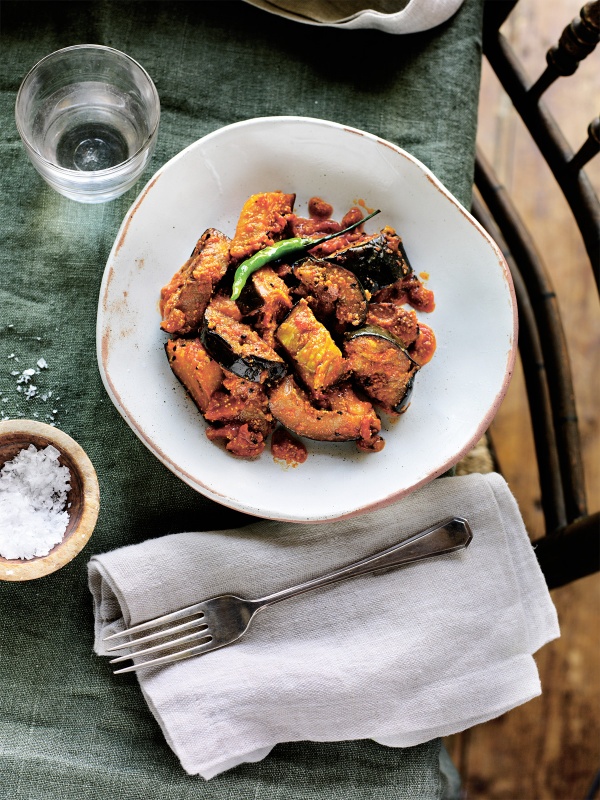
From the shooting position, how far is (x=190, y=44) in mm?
2352

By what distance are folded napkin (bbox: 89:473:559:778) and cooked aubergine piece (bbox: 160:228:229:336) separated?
55 cm

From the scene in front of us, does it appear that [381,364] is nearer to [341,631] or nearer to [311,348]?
[311,348]

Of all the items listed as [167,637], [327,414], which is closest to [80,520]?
[167,637]

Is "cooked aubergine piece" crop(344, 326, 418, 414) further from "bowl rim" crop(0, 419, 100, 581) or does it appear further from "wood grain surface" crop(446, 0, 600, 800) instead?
"wood grain surface" crop(446, 0, 600, 800)

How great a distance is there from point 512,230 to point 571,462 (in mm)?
738

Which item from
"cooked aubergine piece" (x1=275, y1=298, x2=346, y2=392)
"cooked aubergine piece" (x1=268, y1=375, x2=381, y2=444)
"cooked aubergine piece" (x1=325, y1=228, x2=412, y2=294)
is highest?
"cooked aubergine piece" (x1=325, y1=228, x2=412, y2=294)

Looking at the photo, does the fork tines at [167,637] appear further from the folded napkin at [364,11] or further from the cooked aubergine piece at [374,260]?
the folded napkin at [364,11]

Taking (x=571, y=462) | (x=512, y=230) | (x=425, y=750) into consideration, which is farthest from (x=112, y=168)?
(x=425, y=750)

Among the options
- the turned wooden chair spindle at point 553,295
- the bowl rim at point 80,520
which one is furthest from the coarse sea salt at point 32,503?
the turned wooden chair spindle at point 553,295

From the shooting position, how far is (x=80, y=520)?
6.35 feet

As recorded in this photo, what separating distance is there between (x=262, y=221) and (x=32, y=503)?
3.02 feet

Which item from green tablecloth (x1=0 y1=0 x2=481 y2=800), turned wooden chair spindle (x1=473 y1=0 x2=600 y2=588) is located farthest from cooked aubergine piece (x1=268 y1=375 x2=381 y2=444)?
turned wooden chair spindle (x1=473 y1=0 x2=600 y2=588)

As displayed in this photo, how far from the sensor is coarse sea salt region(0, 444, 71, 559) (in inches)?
76.0

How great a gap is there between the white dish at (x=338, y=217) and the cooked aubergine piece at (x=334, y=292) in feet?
0.85
